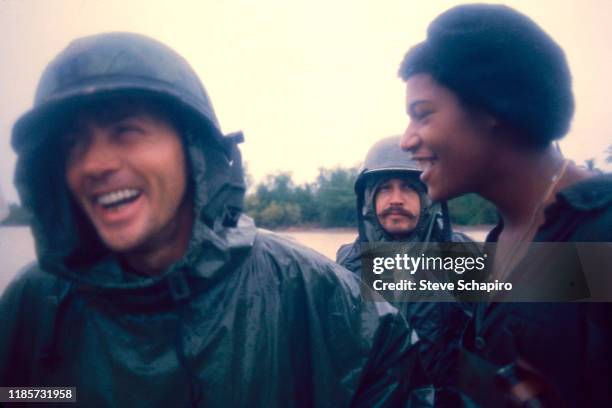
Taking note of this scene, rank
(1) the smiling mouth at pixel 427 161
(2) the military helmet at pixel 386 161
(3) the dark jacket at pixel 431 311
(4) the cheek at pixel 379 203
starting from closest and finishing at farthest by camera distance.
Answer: (1) the smiling mouth at pixel 427 161 < (3) the dark jacket at pixel 431 311 < (4) the cheek at pixel 379 203 < (2) the military helmet at pixel 386 161

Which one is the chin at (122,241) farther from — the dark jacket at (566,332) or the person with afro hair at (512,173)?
the dark jacket at (566,332)

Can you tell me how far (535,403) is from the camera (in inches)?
36.4

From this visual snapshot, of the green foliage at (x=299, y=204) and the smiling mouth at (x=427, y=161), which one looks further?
the green foliage at (x=299, y=204)

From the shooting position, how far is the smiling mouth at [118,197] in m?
1.19

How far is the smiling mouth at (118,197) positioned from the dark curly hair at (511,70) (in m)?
1.01

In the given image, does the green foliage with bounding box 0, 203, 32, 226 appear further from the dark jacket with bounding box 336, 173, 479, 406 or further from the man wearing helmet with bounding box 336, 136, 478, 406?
the man wearing helmet with bounding box 336, 136, 478, 406

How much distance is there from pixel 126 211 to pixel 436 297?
5.33 feet

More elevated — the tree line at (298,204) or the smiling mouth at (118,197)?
the smiling mouth at (118,197)

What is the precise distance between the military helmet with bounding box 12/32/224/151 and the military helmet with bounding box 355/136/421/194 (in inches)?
72.3

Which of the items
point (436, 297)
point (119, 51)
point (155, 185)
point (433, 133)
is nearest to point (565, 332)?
point (433, 133)

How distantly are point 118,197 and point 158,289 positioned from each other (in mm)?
293

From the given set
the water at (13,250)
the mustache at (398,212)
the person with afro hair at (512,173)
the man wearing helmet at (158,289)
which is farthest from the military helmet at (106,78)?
the mustache at (398,212)

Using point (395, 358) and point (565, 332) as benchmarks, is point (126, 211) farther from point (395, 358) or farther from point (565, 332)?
point (565, 332)

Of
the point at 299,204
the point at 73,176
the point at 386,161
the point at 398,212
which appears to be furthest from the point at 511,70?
the point at 299,204
